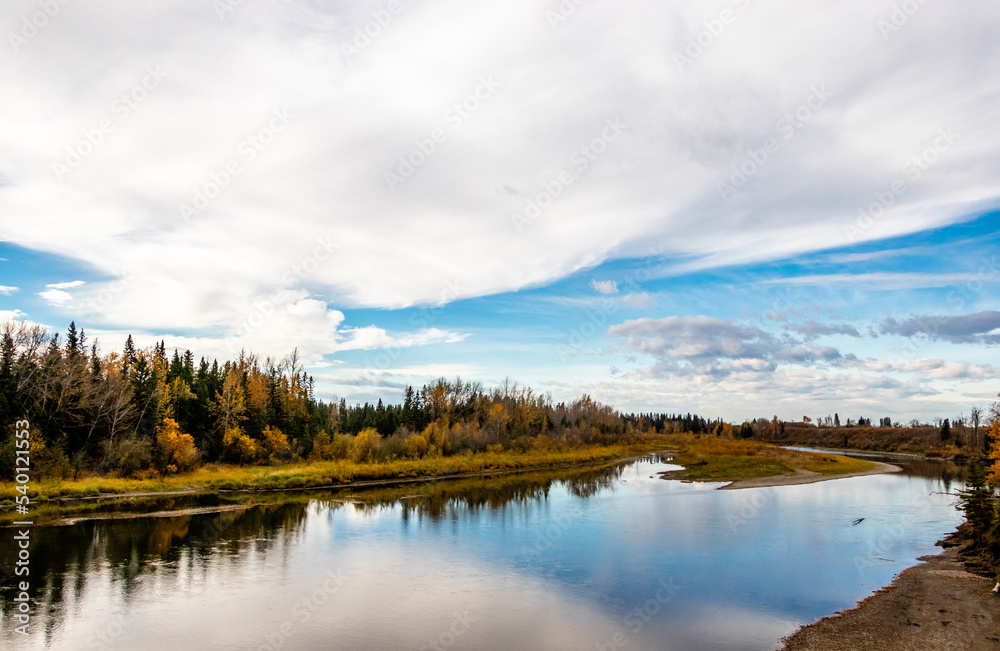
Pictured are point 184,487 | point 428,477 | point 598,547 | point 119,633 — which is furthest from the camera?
point 428,477

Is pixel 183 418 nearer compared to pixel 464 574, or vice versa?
pixel 464 574

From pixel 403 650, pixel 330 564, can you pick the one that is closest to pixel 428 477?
pixel 330 564

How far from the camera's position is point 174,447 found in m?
51.9

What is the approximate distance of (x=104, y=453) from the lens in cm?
4769

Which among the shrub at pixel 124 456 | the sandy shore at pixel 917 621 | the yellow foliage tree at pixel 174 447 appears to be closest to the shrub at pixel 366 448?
the yellow foliage tree at pixel 174 447

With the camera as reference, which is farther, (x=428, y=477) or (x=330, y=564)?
(x=428, y=477)

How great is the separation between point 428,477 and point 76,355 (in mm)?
34831

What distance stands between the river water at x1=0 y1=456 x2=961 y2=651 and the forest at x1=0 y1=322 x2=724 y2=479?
1181 centimetres

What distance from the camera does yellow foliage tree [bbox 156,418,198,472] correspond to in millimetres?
51531

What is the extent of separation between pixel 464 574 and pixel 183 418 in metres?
51.1

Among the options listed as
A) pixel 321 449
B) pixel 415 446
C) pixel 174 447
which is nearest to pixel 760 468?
pixel 415 446

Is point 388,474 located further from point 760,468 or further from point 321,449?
point 760,468

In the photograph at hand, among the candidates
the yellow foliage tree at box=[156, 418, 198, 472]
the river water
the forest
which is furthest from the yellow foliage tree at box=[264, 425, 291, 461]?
the river water

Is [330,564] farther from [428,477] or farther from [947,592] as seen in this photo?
[428,477]
